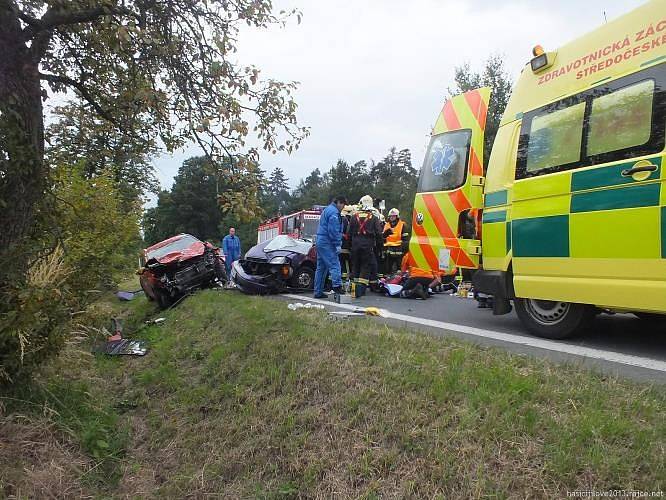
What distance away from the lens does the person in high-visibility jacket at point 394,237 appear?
30.3 ft

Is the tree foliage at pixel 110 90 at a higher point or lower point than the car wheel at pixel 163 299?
higher

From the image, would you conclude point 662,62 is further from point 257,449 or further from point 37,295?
point 37,295

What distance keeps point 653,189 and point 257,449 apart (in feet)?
10.6

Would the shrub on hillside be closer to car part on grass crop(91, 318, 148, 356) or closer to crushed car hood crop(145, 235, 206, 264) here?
car part on grass crop(91, 318, 148, 356)

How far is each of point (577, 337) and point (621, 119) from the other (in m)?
1.86

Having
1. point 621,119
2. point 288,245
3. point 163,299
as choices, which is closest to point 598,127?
point 621,119

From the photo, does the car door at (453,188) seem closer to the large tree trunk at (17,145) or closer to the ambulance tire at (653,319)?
the ambulance tire at (653,319)

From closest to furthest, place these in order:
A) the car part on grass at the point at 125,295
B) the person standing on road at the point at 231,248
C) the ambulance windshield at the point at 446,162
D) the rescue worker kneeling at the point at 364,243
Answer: the ambulance windshield at the point at 446,162 < the rescue worker kneeling at the point at 364,243 < the car part on grass at the point at 125,295 < the person standing on road at the point at 231,248

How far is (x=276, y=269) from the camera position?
8.81 metres

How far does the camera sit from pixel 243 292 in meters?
9.33

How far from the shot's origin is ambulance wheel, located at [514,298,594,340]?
155 inches

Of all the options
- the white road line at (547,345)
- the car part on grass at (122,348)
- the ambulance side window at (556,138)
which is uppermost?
the ambulance side window at (556,138)

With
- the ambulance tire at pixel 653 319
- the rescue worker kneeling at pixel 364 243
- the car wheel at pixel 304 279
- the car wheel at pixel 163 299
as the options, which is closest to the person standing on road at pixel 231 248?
the car wheel at pixel 163 299

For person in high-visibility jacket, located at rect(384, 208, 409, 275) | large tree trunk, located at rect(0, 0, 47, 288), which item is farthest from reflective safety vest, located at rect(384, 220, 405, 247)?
large tree trunk, located at rect(0, 0, 47, 288)
